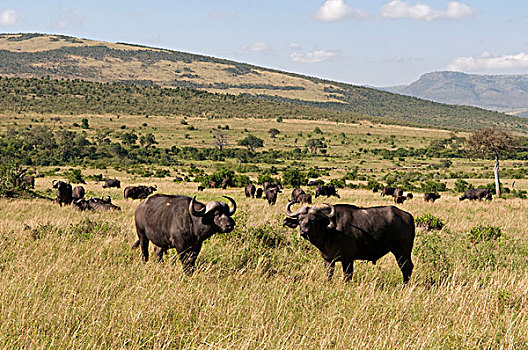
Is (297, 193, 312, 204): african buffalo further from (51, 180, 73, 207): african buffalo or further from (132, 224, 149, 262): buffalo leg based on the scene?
(132, 224, 149, 262): buffalo leg

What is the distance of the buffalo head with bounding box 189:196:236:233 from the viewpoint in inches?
289

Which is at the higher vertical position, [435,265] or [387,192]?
[435,265]

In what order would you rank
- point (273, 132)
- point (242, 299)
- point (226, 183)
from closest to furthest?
point (242, 299) → point (226, 183) → point (273, 132)

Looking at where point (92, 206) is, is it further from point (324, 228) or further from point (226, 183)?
point (226, 183)

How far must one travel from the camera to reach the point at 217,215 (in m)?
7.47

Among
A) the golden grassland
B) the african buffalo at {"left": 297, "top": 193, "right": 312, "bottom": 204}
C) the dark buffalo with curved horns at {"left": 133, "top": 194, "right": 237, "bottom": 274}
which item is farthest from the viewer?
the african buffalo at {"left": 297, "top": 193, "right": 312, "bottom": 204}

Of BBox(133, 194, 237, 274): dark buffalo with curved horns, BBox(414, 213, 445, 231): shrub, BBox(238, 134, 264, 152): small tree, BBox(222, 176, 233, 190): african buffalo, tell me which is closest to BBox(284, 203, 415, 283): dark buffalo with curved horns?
BBox(133, 194, 237, 274): dark buffalo with curved horns

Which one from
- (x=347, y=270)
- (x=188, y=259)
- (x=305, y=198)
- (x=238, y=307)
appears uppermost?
(x=238, y=307)

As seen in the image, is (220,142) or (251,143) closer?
(220,142)

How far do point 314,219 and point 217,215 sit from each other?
1.56 m

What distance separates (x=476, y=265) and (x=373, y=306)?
436cm

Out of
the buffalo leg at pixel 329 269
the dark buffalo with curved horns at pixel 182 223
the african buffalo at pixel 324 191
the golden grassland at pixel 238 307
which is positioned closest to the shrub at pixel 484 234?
the golden grassland at pixel 238 307

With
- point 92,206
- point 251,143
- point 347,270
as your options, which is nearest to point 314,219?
point 347,270

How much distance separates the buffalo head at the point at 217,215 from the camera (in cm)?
734
